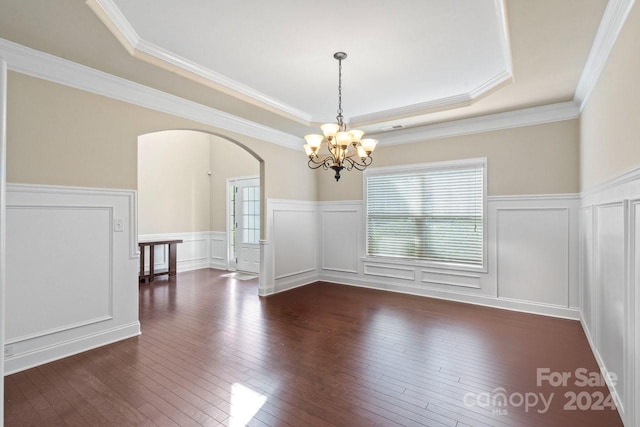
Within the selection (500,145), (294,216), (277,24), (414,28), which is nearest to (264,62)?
(277,24)

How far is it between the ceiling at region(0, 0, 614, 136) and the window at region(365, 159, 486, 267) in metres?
1.10

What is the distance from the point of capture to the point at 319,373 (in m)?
2.65

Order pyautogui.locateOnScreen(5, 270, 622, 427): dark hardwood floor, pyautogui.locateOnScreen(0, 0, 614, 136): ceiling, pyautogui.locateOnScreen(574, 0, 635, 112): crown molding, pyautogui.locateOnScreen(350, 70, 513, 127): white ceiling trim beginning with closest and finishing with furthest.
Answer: pyautogui.locateOnScreen(574, 0, 635, 112): crown molding → pyautogui.locateOnScreen(5, 270, 622, 427): dark hardwood floor → pyautogui.locateOnScreen(0, 0, 614, 136): ceiling → pyautogui.locateOnScreen(350, 70, 513, 127): white ceiling trim

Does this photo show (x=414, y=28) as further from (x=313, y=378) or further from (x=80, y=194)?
(x=80, y=194)

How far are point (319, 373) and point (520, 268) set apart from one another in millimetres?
3241

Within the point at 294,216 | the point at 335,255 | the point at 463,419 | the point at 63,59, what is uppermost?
the point at 63,59

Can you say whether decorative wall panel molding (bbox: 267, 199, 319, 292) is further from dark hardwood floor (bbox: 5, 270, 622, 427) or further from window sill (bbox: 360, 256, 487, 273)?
dark hardwood floor (bbox: 5, 270, 622, 427)

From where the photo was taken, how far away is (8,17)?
2.23 m

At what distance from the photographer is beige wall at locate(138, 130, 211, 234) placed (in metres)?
6.75

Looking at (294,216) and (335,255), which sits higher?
(294,216)

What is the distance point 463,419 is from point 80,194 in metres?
3.77

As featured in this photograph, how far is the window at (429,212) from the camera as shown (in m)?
4.66

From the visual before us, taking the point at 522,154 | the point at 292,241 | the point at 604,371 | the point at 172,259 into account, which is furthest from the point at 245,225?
the point at 604,371

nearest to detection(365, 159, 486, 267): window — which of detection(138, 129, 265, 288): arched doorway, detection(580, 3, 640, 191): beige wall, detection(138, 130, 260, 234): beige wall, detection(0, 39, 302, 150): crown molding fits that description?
detection(580, 3, 640, 191): beige wall
